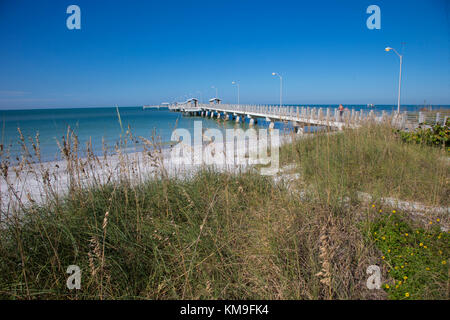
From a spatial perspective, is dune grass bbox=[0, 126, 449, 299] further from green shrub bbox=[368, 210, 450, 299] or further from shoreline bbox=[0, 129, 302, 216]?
shoreline bbox=[0, 129, 302, 216]

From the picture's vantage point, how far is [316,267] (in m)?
2.04

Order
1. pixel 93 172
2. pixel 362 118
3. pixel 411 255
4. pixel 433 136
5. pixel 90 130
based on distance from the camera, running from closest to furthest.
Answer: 1. pixel 411 255
2. pixel 93 172
3. pixel 433 136
4. pixel 362 118
5. pixel 90 130

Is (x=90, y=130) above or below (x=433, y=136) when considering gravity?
above

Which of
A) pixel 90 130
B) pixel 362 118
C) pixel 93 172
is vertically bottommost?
pixel 93 172

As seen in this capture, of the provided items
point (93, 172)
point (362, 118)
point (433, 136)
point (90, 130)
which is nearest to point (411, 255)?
point (93, 172)

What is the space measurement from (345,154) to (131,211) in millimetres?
4872

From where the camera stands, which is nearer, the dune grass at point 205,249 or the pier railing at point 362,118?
the dune grass at point 205,249

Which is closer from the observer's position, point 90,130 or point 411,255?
point 411,255

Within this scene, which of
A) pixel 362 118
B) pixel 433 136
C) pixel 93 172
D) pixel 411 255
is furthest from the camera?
pixel 362 118

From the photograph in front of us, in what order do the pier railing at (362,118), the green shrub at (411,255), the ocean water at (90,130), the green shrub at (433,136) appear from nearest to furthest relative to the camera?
the green shrub at (411,255)
the ocean water at (90,130)
the green shrub at (433,136)
the pier railing at (362,118)

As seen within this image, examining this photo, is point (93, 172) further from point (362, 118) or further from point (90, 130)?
point (90, 130)

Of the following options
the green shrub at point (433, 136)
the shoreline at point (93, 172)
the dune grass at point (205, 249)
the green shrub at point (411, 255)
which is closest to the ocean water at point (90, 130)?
the shoreline at point (93, 172)

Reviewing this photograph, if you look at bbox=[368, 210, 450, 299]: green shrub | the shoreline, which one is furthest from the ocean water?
bbox=[368, 210, 450, 299]: green shrub

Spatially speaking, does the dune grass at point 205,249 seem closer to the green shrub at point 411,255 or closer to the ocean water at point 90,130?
the green shrub at point 411,255
